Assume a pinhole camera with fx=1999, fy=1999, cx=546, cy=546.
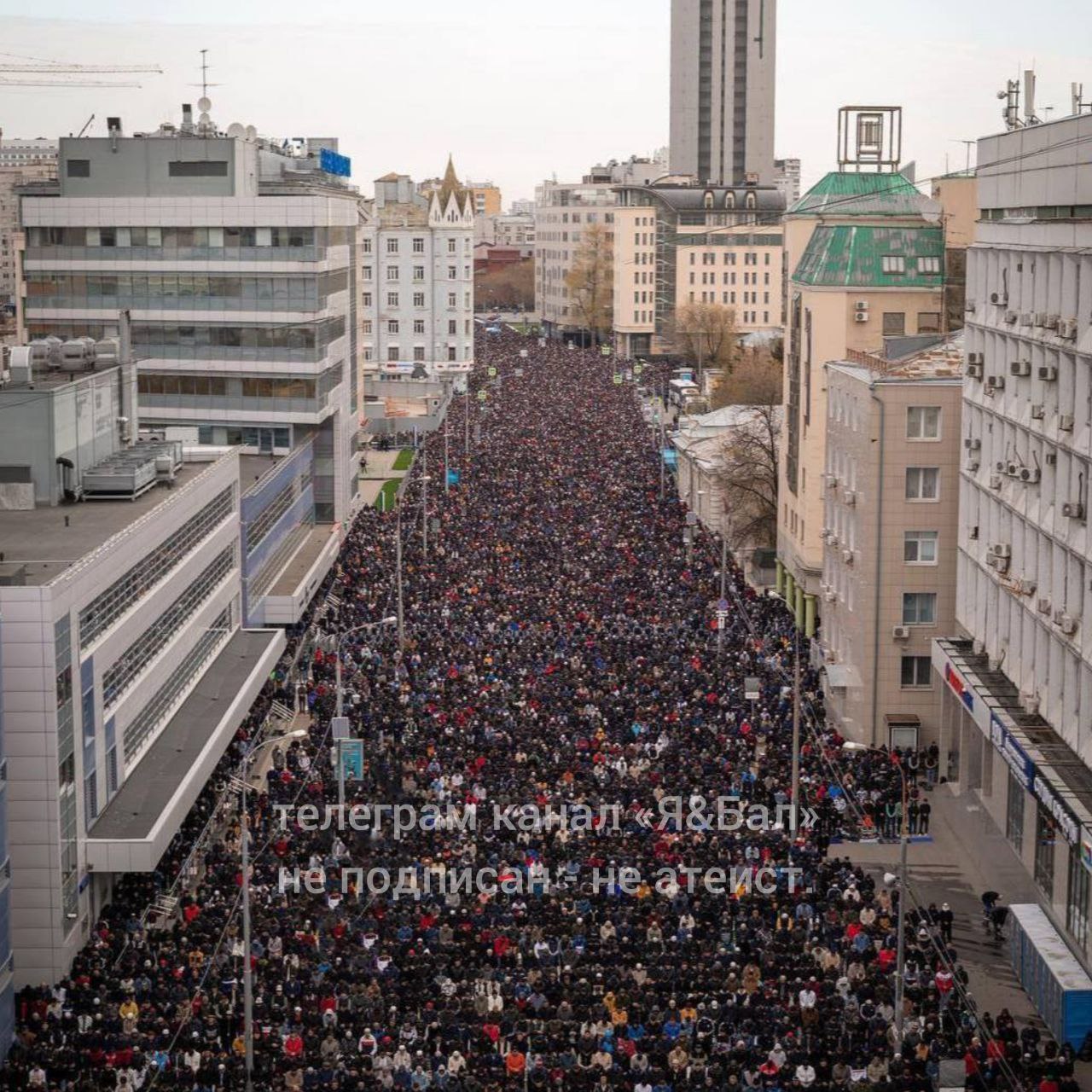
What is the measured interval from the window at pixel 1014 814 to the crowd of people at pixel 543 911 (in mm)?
2114

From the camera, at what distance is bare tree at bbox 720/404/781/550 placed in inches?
2817

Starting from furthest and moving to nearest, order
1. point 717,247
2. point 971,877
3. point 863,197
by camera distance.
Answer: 1. point 717,247
2. point 863,197
3. point 971,877

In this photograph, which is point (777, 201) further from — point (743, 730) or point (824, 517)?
point (743, 730)

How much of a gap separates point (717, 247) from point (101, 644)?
129 metres

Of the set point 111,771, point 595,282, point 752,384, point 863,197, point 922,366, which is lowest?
point 111,771

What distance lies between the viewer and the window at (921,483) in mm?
47625

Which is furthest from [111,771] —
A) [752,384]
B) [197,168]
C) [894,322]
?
[752,384]

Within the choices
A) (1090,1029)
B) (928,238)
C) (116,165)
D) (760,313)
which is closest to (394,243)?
(760,313)

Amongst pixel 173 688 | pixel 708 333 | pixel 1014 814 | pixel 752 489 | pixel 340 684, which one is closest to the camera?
pixel 1014 814

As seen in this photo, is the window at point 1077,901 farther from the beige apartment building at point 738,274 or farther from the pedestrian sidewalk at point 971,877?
the beige apartment building at point 738,274

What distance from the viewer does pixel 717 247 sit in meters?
160

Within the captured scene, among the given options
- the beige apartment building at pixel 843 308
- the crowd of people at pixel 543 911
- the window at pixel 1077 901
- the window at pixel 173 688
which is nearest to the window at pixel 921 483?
the crowd of people at pixel 543 911

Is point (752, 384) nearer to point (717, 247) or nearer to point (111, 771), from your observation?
point (717, 247)

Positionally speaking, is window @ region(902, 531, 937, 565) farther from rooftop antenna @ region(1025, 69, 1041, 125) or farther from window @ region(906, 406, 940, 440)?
rooftop antenna @ region(1025, 69, 1041, 125)
